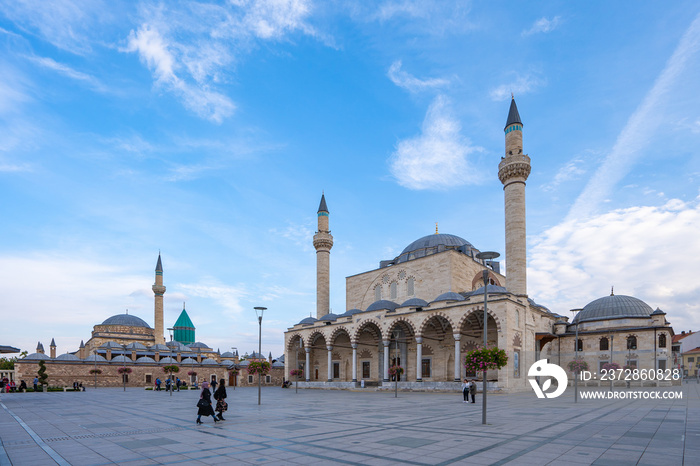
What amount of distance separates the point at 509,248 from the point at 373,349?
17.4 metres

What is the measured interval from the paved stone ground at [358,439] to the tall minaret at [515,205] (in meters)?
21.0

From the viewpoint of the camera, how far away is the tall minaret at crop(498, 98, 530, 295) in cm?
3728

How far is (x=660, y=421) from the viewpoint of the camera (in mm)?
14203

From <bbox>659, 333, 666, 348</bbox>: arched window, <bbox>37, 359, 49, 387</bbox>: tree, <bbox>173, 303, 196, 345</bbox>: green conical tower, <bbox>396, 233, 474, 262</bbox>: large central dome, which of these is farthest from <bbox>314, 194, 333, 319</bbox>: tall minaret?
<bbox>173, 303, 196, 345</bbox>: green conical tower

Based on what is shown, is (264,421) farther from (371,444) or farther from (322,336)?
(322,336)

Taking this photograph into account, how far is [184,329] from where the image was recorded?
3297 inches

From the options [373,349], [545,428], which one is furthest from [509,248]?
[545,428]

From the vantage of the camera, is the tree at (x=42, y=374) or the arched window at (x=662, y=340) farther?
the tree at (x=42, y=374)

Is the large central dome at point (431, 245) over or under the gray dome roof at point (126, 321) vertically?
over

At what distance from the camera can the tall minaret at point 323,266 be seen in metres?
51.6

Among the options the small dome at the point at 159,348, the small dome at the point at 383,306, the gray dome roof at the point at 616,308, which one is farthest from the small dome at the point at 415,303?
the small dome at the point at 159,348

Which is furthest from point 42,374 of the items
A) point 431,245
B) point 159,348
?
point 431,245

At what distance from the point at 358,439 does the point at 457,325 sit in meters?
24.2

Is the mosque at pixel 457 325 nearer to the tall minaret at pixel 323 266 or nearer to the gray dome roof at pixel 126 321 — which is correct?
the tall minaret at pixel 323 266
